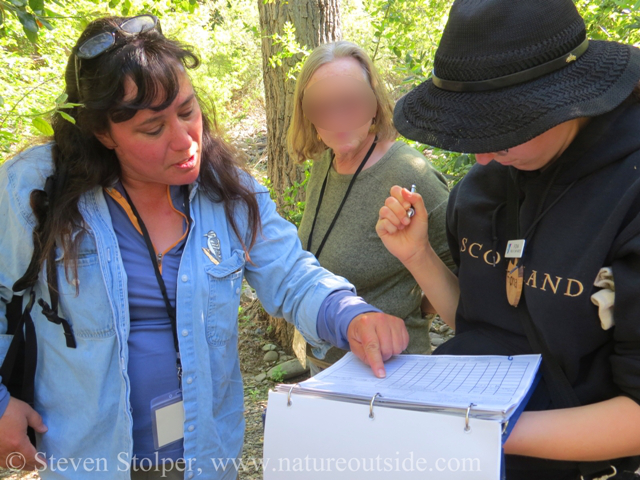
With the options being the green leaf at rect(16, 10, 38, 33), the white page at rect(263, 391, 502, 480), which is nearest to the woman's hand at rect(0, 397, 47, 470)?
the white page at rect(263, 391, 502, 480)

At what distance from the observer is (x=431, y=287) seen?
5.41 ft

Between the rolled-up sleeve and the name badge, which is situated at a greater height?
the name badge

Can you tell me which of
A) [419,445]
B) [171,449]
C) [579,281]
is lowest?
[171,449]

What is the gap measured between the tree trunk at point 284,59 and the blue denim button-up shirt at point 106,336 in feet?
8.26

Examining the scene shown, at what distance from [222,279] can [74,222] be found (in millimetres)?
476

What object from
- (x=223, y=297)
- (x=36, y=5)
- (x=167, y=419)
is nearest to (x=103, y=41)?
(x=36, y=5)

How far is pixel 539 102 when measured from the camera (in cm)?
105

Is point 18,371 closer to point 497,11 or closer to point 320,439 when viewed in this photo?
point 320,439

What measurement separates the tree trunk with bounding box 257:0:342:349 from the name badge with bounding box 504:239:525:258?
2.97m

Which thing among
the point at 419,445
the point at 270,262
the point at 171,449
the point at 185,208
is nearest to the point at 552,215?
the point at 419,445

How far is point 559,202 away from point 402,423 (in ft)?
Answer: 2.03

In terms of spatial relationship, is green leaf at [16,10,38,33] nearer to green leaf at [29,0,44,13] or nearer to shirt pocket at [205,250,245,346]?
green leaf at [29,0,44,13]

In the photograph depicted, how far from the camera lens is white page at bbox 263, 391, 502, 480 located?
0.96 metres

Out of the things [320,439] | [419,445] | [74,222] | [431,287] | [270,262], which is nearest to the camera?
[419,445]
